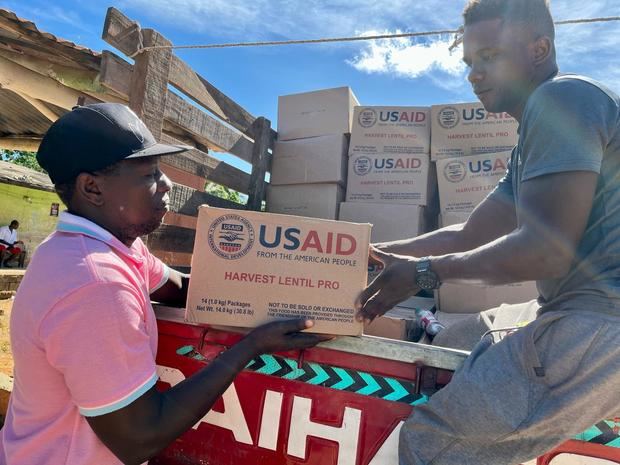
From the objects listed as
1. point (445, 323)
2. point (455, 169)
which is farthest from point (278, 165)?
point (445, 323)

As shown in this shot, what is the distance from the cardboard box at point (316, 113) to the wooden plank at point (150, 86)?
131 cm

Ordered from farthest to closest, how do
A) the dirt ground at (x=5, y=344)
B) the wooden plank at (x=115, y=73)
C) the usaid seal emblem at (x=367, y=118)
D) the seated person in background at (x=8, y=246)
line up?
the seated person in background at (x=8, y=246), the dirt ground at (x=5, y=344), the usaid seal emblem at (x=367, y=118), the wooden plank at (x=115, y=73)

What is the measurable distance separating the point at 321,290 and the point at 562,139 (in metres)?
0.76

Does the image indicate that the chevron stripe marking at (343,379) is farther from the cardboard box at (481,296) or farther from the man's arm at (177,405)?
the cardboard box at (481,296)

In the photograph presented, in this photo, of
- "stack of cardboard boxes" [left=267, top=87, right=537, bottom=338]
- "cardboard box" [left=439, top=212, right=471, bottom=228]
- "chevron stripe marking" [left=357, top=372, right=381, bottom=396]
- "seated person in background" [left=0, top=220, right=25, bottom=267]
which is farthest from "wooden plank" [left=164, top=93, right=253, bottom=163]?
"seated person in background" [left=0, top=220, right=25, bottom=267]

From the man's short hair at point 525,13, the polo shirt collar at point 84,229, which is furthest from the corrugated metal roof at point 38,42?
the man's short hair at point 525,13

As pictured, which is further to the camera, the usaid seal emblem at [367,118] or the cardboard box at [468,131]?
the usaid seal emblem at [367,118]

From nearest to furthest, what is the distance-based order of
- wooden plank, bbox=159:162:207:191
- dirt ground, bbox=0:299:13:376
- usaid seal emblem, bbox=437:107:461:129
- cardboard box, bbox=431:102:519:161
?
wooden plank, bbox=159:162:207:191 → cardboard box, bbox=431:102:519:161 → usaid seal emblem, bbox=437:107:461:129 → dirt ground, bbox=0:299:13:376

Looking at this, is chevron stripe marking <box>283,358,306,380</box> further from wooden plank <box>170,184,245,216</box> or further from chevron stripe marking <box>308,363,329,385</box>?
wooden plank <box>170,184,245,216</box>

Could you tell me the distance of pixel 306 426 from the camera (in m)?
1.31

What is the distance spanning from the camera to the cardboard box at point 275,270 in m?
1.35

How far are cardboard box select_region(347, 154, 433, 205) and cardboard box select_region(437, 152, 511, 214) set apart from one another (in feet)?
0.47

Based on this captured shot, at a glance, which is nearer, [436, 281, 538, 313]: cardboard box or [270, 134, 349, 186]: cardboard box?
[436, 281, 538, 313]: cardboard box

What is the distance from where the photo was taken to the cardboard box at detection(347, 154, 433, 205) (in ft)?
11.1
